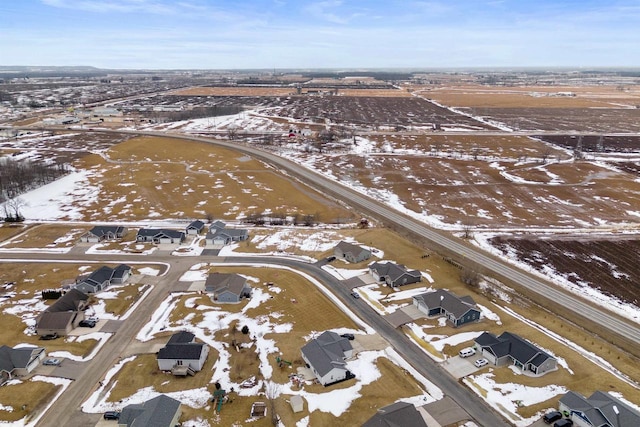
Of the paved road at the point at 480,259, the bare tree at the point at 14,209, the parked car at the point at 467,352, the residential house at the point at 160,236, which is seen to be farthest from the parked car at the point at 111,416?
the bare tree at the point at 14,209

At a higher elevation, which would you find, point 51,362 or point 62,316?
point 62,316

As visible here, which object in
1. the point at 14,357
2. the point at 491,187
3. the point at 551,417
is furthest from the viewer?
the point at 491,187

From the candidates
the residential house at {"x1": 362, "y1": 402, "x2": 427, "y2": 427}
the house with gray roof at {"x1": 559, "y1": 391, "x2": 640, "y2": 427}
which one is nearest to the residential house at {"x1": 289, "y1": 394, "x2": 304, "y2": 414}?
the residential house at {"x1": 362, "y1": 402, "x2": 427, "y2": 427}

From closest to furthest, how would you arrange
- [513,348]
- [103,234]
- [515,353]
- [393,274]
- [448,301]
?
1. [515,353]
2. [513,348]
3. [448,301]
4. [393,274]
5. [103,234]

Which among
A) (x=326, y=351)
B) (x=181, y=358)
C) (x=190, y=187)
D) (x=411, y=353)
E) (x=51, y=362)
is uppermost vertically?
(x=190, y=187)

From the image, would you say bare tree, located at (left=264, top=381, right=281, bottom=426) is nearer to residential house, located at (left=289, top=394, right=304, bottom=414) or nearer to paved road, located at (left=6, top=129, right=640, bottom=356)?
residential house, located at (left=289, top=394, right=304, bottom=414)

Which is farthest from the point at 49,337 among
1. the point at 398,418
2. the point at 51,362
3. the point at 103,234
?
the point at 398,418

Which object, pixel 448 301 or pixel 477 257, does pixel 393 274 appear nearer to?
pixel 448 301
